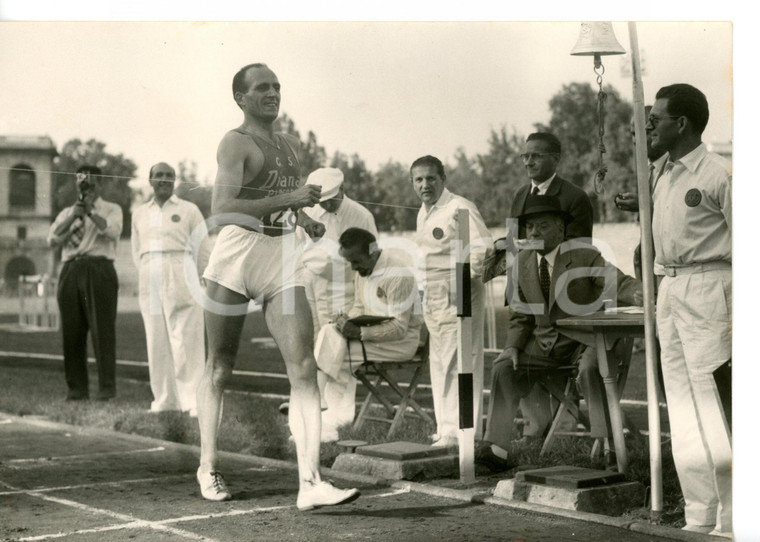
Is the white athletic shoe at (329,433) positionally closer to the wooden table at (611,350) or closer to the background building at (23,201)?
the wooden table at (611,350)

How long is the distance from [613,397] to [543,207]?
0.94 m

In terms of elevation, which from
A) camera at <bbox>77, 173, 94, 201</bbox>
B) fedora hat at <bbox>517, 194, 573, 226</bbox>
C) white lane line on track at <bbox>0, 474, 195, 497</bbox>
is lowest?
white lane line on track at <bbox>0, 474, 195, 497</bbox>

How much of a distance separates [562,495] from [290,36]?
2.42 metres

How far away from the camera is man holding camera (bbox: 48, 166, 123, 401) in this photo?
6348mm

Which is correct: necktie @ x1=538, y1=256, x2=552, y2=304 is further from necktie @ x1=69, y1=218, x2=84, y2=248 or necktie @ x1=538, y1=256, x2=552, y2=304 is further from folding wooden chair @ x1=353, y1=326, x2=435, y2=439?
necktie @ x1=69, y1=218, x2=84, y2=248

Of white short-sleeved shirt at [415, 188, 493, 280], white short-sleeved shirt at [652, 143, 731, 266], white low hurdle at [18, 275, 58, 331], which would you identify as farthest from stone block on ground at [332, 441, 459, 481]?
white low hurdle at [18, 275, 58, 331]

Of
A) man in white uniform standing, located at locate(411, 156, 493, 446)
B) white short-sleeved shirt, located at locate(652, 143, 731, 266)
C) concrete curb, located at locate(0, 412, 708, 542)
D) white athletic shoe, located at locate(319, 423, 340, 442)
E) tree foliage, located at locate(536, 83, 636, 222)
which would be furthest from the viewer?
white athletic shoe, located at locate(319, 423, 340, 442)

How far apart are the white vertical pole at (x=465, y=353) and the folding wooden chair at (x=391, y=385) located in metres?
0.51

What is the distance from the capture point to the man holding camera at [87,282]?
635 centimetres

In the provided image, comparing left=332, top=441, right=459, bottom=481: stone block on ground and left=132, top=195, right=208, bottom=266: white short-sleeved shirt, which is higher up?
left=132, top=195, right=208, bottom=266: white short-sleeved shirt

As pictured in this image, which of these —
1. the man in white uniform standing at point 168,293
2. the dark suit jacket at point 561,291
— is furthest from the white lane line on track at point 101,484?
the dark suit jacket at point 561,291

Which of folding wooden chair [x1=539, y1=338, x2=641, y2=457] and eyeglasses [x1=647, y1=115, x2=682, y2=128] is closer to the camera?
eyeglasses [x1=647, y1=115, x2=682, y2=128]

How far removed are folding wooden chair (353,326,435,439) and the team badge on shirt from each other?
66.9 inches
